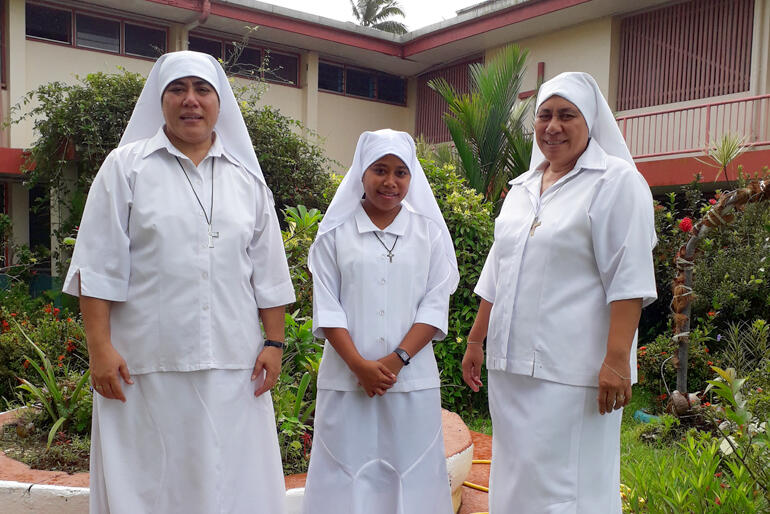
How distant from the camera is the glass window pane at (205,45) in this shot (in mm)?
12508

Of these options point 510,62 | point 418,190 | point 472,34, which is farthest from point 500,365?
point 472,34

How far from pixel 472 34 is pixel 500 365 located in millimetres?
10924

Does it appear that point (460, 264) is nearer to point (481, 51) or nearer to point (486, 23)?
point (486, 23)

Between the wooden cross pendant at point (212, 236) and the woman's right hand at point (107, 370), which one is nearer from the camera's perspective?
the woman's right hand at point (107, 370)

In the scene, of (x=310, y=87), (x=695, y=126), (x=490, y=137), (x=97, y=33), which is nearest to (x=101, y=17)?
(x=97, y=33)

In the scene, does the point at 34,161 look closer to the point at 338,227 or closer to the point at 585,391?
the point at 338,227

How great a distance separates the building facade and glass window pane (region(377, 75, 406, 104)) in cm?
79

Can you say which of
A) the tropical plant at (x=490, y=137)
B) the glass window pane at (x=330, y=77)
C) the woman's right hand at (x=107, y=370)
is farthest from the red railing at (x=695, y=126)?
the woman's right hand at (x=107, y=370)

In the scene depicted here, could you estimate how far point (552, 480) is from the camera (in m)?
2.40

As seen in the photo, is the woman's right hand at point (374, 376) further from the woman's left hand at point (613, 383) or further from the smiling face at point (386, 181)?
the woman's left hand at point (613, 383)

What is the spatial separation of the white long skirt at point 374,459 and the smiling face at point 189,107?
3.75ft

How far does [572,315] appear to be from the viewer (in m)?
2.43

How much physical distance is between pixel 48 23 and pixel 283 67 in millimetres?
4344

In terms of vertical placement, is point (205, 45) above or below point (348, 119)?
above
